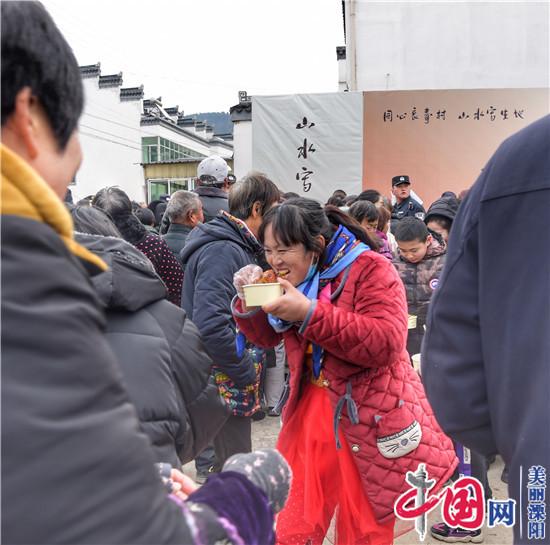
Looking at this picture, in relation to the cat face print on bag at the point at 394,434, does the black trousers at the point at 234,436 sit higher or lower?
lower

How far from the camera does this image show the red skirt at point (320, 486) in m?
2.17

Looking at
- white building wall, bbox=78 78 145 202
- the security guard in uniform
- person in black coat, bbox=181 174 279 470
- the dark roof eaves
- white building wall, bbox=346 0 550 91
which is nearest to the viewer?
person in black coat, bbox=181 174 279 470

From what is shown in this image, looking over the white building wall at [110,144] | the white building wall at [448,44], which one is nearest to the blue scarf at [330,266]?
the white building wall at [448,44]

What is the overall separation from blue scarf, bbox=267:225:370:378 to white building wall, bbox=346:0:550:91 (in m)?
7.24

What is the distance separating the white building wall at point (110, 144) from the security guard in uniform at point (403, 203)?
24.1 meters

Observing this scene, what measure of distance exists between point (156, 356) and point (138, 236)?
238 cm

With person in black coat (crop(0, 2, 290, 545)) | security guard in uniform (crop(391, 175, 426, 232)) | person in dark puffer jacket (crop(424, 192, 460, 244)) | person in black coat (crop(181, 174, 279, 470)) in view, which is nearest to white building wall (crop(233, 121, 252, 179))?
security guard in uniform (crop(391, 175, 426, 232))

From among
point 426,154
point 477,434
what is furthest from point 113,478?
point 426,154

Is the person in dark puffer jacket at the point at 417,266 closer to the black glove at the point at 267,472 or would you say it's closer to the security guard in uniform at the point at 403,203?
the security guard in uniform at the point at 403,203

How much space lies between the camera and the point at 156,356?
1131 millimetres

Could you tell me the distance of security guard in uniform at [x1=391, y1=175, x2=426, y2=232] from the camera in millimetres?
5930

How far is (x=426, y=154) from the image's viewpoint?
24.4ft

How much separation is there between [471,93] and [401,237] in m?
4.57

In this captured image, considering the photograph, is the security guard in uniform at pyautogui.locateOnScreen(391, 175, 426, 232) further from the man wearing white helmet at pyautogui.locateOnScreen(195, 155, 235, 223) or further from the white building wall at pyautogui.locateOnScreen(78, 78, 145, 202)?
the white building wall at pyautogui.locateOnScreen(78, 78, 145, 202)
